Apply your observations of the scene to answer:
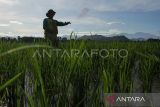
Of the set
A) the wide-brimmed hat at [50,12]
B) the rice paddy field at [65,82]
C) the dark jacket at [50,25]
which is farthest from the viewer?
the wide-brimmed hat at [50,12]

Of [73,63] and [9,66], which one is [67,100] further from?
[9,66]

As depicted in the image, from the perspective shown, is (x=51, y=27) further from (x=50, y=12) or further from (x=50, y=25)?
(x=50, y=12)

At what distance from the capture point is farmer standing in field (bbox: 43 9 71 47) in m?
10.6

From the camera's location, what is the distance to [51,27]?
10758mm

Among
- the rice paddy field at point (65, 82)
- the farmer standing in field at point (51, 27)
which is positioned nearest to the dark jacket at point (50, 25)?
the farmer standing in field at point (51, 27)

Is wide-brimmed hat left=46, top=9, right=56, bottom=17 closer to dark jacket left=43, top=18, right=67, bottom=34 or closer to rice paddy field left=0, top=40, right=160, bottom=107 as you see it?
dark jacket left=43, top=18, right=67, bottom=34

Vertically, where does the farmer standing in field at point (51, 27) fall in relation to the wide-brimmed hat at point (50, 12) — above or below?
below

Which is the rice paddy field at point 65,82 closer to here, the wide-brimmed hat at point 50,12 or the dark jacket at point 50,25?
the dark jacket at point 50,25

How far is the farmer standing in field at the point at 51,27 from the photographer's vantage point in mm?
10617

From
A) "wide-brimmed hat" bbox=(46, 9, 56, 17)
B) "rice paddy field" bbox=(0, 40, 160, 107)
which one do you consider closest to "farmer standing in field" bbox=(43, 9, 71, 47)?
"wide-brimmed hat" bbox=(46, 9, 56, 17)

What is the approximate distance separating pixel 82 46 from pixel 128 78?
1.08 m

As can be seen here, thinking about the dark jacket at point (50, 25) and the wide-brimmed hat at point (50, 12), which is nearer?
the dark jacket at point (50, 25)

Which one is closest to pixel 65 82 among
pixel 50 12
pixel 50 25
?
pixel 50 25

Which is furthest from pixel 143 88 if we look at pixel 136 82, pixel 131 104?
pixel 131 104
